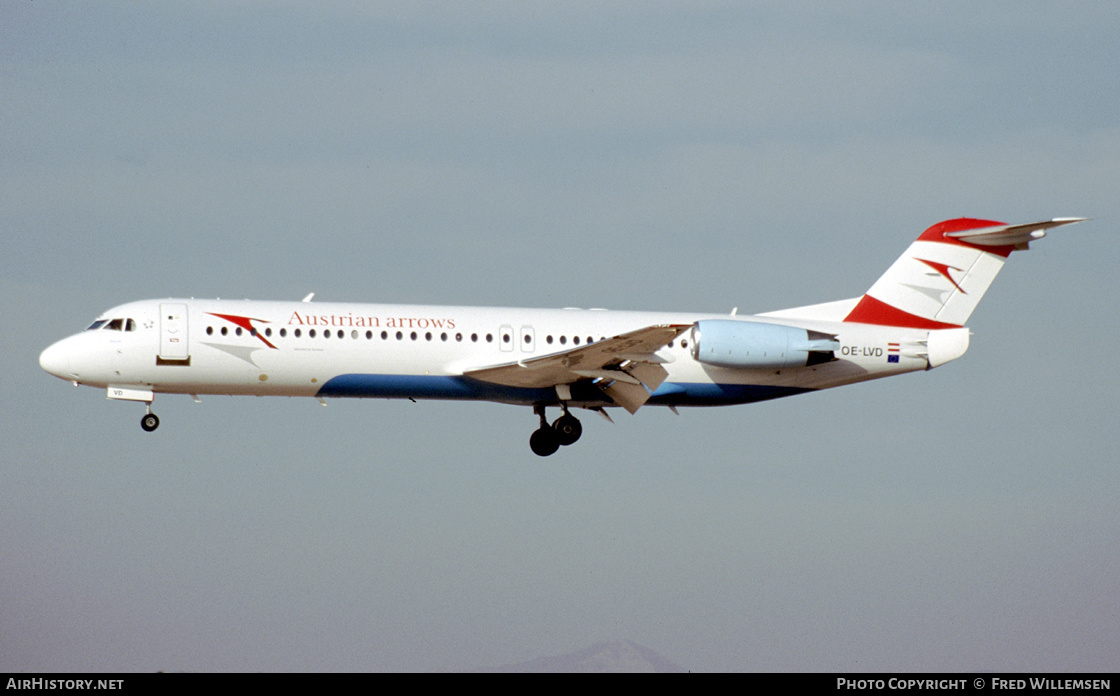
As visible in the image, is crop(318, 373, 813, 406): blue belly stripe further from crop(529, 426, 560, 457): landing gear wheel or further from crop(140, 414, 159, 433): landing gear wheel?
crop(140, 414, 159, 433): landing gear wheel

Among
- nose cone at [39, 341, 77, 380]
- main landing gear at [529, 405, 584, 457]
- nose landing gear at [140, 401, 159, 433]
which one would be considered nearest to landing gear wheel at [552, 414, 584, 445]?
main landing gear at [529, 405, 584, 457]

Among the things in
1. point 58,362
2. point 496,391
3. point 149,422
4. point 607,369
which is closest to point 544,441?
point 496,391

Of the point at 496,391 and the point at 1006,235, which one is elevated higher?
the point at 1006,235

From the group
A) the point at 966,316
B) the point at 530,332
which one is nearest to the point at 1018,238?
the point at 966,316

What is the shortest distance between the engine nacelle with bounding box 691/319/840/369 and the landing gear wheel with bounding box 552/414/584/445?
12.4ft

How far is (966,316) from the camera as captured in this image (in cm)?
4009

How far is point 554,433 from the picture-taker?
38188mm

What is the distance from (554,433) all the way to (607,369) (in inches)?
128

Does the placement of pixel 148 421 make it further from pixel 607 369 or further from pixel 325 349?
pixel 607 369

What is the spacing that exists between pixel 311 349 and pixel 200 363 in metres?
2.66

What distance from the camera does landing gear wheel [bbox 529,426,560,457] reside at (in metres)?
38.3

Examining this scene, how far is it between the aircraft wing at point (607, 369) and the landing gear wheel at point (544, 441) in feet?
5.73
